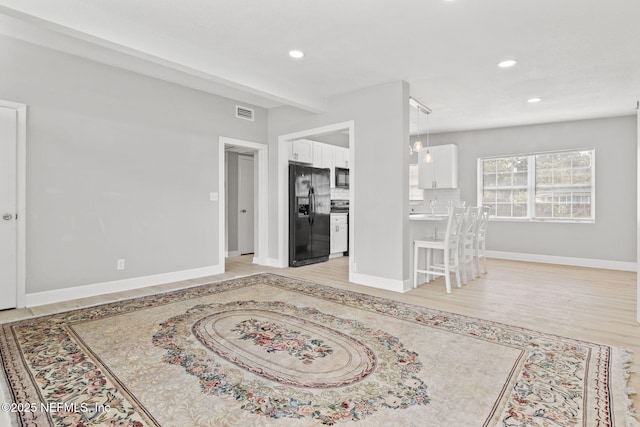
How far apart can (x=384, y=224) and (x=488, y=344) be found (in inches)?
80.5

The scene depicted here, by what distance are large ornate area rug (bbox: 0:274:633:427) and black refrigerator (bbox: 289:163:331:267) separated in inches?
97.1

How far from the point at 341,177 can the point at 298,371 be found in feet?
16.9

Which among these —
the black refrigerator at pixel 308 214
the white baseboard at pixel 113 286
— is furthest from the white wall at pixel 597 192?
the white baseboard at pixel 113 286

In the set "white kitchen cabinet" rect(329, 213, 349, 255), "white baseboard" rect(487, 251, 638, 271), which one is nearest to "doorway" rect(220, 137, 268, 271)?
"white kitchen cabinet" rect(329, 213, 349, 255)

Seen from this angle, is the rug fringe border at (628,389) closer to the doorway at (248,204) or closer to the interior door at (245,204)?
the doorway at (248,204)

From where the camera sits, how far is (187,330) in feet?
9.25

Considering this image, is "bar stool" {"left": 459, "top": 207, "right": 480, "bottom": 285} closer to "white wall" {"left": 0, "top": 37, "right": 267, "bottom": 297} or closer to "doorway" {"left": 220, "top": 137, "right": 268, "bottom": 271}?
"doorway" {"left": 220, "top": 137, "right": 268, "bottom": 271}

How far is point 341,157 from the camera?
7035 millimetres

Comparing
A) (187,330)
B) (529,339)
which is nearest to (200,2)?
(187,330)

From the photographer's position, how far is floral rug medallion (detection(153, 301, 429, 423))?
1.83 meters

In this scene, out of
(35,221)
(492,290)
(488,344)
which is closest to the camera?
(488,344)

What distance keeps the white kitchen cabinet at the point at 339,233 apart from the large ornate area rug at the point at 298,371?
3339 mm

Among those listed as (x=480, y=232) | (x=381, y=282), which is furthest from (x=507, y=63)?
(x=381, y=282)

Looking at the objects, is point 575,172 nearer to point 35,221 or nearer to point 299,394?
point 299,394
